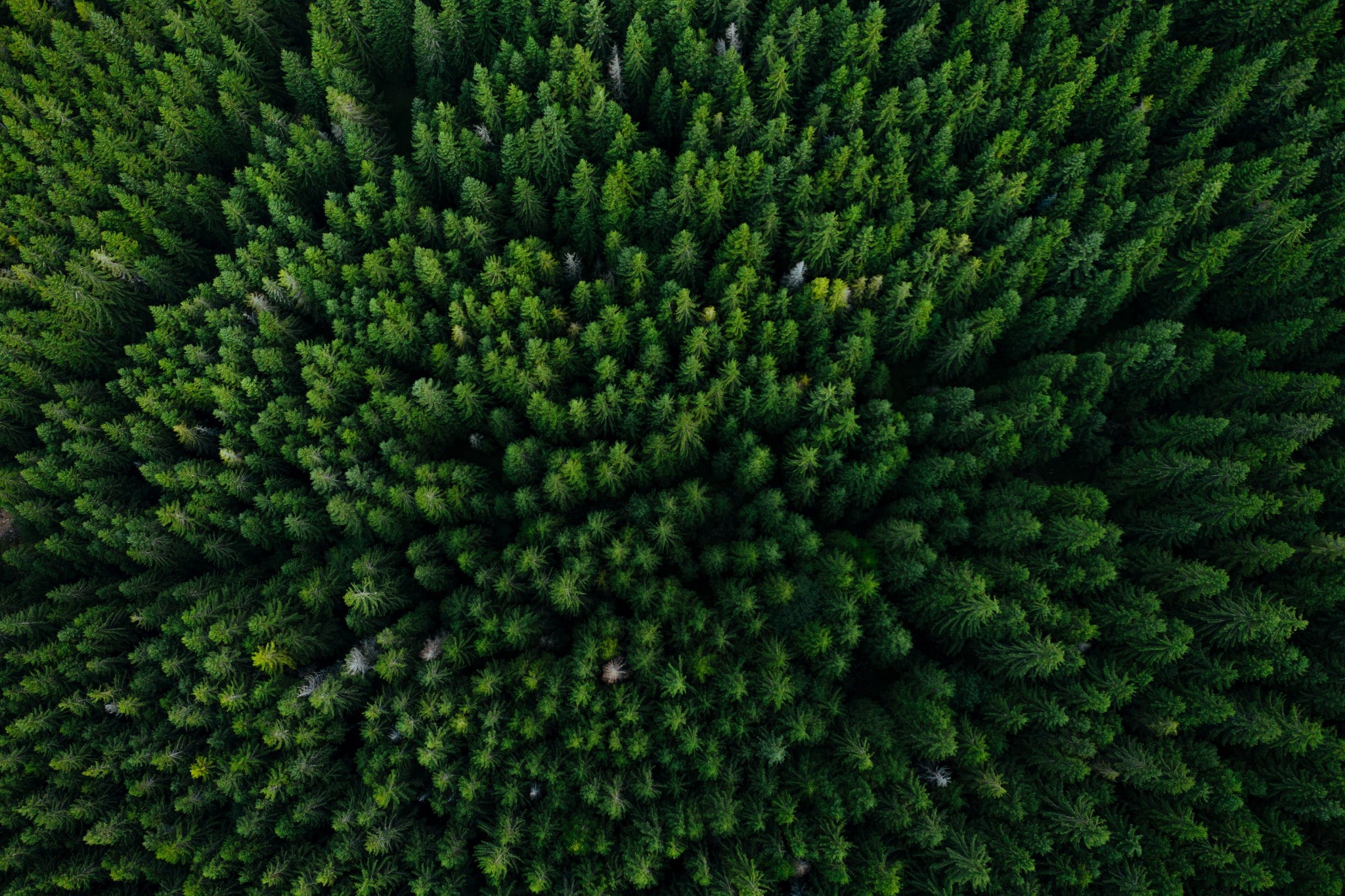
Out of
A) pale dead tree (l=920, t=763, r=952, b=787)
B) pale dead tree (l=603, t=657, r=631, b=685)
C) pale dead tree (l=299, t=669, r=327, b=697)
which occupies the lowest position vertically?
pale dead tree (l=920, t=763, r=952, b=787)

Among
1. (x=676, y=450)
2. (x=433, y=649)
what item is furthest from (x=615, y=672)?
(x=676, y=450)

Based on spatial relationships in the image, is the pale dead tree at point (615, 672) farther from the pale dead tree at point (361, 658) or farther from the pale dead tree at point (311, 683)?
the pale dead tree at point (311, 683)

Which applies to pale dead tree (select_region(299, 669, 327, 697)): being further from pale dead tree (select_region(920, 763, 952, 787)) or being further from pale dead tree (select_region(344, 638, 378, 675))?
pale dead tree (select_region(920, 763, 952, 787))

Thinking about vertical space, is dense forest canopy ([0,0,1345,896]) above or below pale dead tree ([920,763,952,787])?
above

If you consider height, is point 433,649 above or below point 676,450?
below

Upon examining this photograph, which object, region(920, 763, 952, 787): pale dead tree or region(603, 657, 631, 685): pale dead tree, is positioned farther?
region(603, 657, 631, 685): pale dead tree

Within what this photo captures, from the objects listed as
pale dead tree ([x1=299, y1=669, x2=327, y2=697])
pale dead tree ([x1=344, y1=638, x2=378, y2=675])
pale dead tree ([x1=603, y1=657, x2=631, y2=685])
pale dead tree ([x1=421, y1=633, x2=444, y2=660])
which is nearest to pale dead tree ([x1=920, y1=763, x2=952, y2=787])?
pale dead tree ([x1=603, y1=657, x2=631, y2=685])

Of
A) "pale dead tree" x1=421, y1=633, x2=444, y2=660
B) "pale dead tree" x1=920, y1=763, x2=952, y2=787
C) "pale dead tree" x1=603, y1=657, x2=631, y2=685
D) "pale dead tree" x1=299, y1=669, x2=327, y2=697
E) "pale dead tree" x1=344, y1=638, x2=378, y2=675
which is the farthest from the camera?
"pale dead tree" x1=421, y1=633, x2=444, y2=660

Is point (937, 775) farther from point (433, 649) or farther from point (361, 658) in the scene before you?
point (361, 658)
